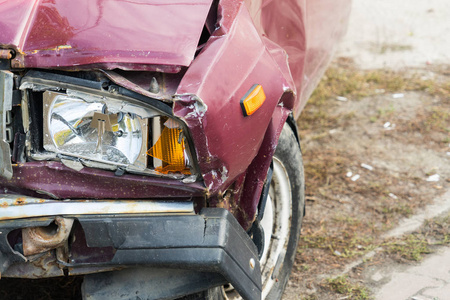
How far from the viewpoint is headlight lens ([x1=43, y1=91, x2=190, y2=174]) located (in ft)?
6.19

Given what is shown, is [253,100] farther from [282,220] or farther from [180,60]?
[282,220]

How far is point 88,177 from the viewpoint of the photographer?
1952 millimetres

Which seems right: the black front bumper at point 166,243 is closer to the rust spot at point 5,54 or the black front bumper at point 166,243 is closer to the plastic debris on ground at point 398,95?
the rust spot at point 5,54

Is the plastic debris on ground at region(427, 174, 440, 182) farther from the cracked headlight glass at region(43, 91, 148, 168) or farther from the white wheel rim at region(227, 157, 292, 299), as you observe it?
the cracked headlight glass at region(43, 91, 148, 168)

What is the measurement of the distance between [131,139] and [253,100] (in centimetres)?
45

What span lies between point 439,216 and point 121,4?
2405 millimetres

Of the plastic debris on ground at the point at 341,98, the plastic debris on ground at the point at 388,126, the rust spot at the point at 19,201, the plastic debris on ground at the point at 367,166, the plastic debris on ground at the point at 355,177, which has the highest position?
the rust spot at the point at 19,201

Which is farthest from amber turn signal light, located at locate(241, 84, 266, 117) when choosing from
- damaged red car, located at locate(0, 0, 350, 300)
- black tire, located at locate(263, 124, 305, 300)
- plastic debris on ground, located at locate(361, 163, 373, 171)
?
plastic debris on ground, located at locate(361, 163, 373, 171)

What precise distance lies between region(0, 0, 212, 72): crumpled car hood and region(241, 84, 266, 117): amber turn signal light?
0.24 m

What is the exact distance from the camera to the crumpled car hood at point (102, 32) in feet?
6.07

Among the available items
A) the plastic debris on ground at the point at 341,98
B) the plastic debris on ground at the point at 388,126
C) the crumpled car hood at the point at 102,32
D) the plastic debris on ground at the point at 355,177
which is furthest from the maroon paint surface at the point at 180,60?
the plastic debris on ground at the point at 341,98

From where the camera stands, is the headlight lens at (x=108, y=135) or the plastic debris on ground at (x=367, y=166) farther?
the plastic debris on ground at (x=367, y=166)

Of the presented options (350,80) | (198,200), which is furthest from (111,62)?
(350,80)

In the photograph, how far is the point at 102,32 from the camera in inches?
74.9
